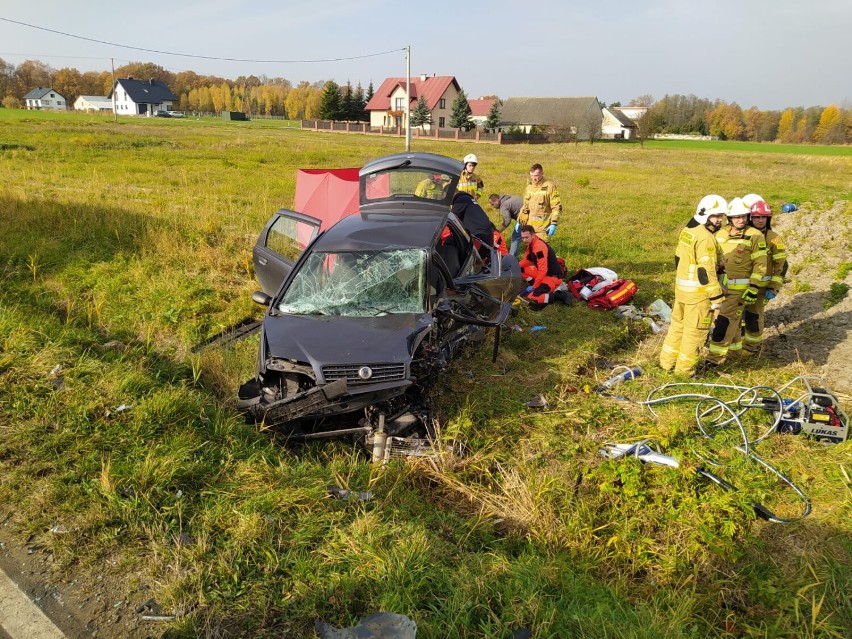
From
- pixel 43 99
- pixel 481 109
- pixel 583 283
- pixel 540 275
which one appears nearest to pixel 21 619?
pixel 540 275

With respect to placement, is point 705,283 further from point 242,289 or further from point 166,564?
point 242,289

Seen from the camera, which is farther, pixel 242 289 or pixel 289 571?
pixel 242 289

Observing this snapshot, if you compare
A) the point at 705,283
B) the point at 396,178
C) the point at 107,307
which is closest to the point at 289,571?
the point at 705,283

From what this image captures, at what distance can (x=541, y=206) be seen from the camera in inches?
346

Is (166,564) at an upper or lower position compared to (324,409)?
lower

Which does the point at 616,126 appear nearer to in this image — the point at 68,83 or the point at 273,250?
the point at 273,250

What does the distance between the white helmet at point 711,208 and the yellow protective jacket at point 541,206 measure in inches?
128

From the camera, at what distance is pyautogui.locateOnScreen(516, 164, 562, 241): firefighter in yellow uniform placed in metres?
8.70

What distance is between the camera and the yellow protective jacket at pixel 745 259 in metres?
5.57

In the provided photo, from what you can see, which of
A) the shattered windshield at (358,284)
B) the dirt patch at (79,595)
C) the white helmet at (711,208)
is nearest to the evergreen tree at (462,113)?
the white helmet at (711,208)

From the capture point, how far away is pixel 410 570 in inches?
111

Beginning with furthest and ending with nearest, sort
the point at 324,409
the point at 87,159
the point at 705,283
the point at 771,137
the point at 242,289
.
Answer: the point at 771,137 < the point at 87,159 < the point at 242,289 < the point at 705,283 < the point at 324,409

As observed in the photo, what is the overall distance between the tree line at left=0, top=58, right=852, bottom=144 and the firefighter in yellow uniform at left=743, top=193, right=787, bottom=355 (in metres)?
60.7

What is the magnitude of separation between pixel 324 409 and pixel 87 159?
20756 millimetres
